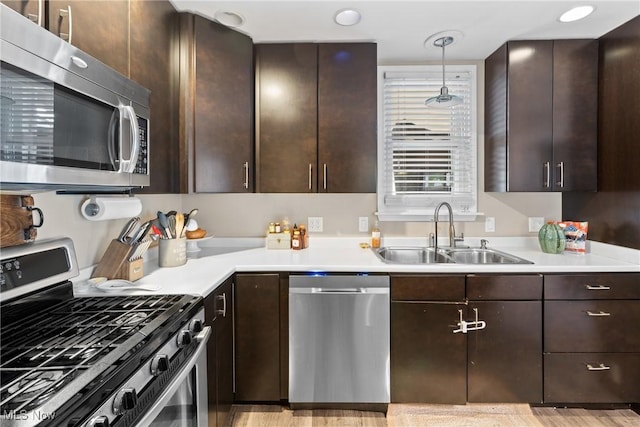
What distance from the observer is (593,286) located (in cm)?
190

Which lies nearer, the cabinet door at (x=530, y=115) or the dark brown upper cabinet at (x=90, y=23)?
the dark brown upper cabinet at (x=90, y=23)

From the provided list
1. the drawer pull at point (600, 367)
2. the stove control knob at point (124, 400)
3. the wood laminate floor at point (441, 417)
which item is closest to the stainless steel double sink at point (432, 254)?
the drawer pull at point (600, 367)

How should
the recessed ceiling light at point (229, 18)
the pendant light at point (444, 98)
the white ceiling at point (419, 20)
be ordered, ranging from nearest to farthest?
the white ceiling at point (419, 20) < the recessed ceiling light at point (229, 18) < the pendant light at point (444, 98)

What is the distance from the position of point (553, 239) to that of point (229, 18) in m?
2.49

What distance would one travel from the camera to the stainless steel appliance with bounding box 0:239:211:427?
2.34ft

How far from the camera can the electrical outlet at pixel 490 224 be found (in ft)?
8.60

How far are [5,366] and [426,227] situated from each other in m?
2.40

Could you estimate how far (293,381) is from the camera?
6.46 feet

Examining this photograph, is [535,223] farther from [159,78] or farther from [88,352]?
[88,352]

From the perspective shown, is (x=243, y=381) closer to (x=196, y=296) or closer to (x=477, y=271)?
(x=196, y=296)

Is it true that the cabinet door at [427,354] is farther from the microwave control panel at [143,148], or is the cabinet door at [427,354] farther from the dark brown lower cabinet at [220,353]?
the microwave control panel at [143,148]

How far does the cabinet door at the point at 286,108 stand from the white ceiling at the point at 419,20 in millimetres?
113

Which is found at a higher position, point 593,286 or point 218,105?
point 218,105

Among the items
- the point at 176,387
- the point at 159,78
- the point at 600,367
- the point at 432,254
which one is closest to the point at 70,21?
the point at 159,78
